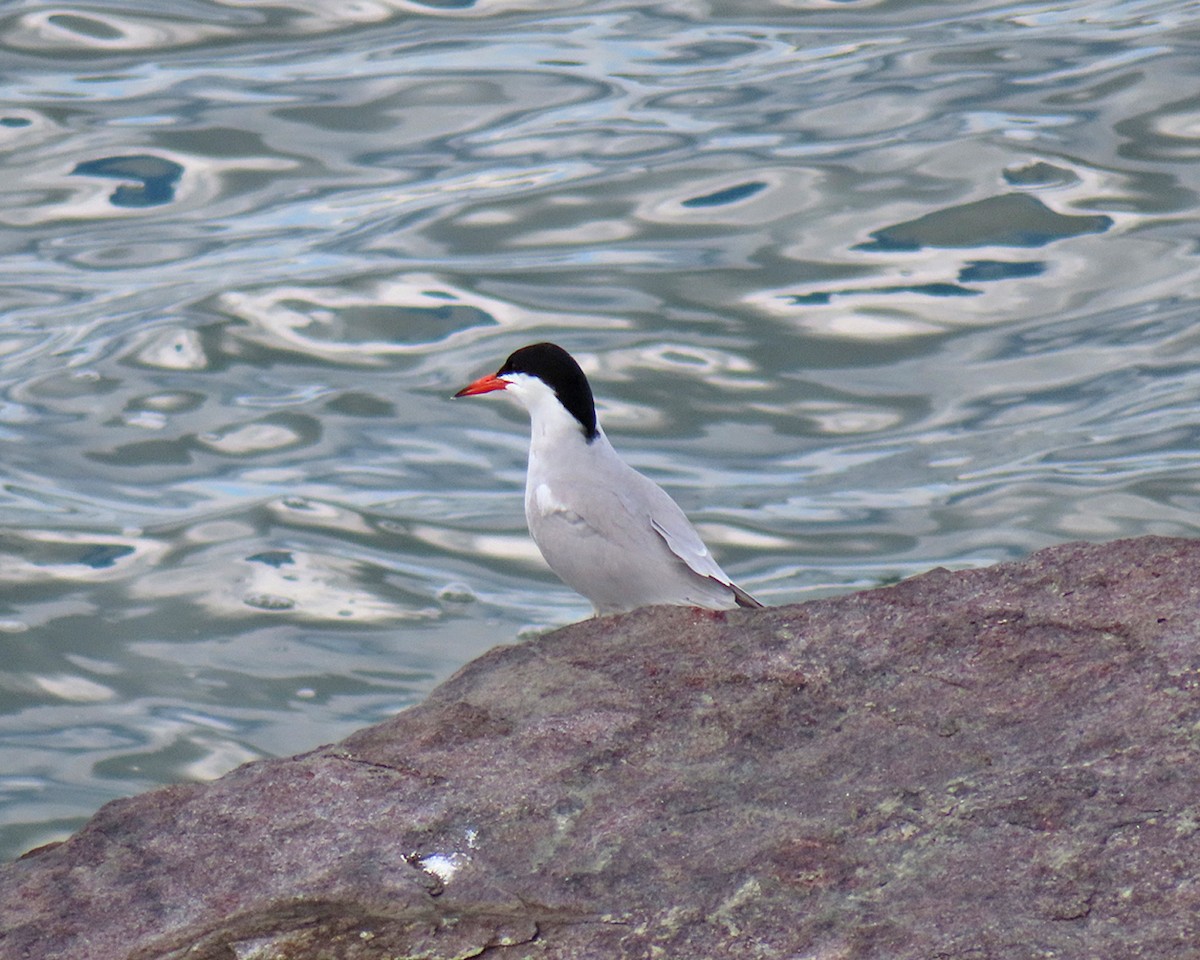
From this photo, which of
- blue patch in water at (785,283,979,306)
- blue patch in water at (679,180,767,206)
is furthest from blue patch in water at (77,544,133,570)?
blue patch in water at (679,180,767,206)

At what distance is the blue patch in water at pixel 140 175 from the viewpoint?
1448 cm

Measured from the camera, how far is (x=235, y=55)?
1642 cm

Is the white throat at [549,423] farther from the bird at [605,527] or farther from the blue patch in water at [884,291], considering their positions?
the blue patch in water at [884,291]

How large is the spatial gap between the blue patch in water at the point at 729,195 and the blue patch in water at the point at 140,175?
458 centimetres

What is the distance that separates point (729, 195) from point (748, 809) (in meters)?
10.6

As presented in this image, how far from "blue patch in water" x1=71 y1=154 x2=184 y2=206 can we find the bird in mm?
9300

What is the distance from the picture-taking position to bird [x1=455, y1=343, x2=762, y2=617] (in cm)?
570

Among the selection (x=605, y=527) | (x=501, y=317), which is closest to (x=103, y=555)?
(x=501, y=317)

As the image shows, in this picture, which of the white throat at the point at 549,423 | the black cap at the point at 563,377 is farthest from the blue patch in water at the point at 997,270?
the white throat at the point at 549,423

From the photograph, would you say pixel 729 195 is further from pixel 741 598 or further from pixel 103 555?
pixel 741 598

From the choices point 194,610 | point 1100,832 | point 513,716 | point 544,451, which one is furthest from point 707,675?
point 194,610

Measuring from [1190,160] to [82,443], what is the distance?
914 cm

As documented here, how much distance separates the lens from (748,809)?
12.8 ft

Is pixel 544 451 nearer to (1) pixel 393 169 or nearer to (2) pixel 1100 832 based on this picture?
(2) pixel 1100 832
